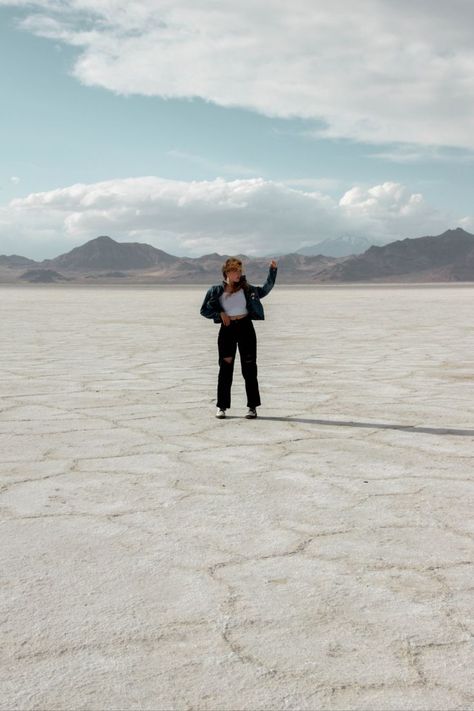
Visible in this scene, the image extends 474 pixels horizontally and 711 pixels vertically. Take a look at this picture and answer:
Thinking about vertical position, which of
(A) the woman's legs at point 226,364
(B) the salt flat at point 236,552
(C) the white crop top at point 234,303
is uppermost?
(C) the white crop top at point 234,303

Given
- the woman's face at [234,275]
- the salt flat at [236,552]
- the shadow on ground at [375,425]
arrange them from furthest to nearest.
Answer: the woman's face at [234,275], the shadow on ground at [375,425], the salt flat at [236,552]

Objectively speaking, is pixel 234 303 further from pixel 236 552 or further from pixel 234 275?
pixel 236 552

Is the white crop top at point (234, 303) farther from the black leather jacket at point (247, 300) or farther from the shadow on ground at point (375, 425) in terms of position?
the shadow on ground at point (375, 425)

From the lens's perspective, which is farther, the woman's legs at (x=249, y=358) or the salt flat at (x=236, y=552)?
the woman's legs at (x=249, y=358)

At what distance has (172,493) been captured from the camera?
3.21 m

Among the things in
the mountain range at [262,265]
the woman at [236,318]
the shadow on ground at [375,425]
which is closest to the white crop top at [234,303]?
the woman at [236,318]

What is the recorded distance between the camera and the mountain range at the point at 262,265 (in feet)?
373

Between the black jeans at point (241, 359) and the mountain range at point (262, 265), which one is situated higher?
the mountain range at point (262, 265)

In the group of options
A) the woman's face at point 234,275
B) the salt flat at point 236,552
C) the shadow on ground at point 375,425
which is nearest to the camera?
the salt flat at point 236,552

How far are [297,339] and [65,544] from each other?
26.0 ft

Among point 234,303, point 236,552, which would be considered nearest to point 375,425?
point 234,303

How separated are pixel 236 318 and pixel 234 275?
0.26 metres

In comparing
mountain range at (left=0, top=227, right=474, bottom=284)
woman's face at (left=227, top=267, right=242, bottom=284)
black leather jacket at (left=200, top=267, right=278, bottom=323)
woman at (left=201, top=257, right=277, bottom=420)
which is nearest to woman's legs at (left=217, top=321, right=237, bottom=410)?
woman at (left=201, top=257, right=277, bottom=420)

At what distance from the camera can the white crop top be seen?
16.2ft
